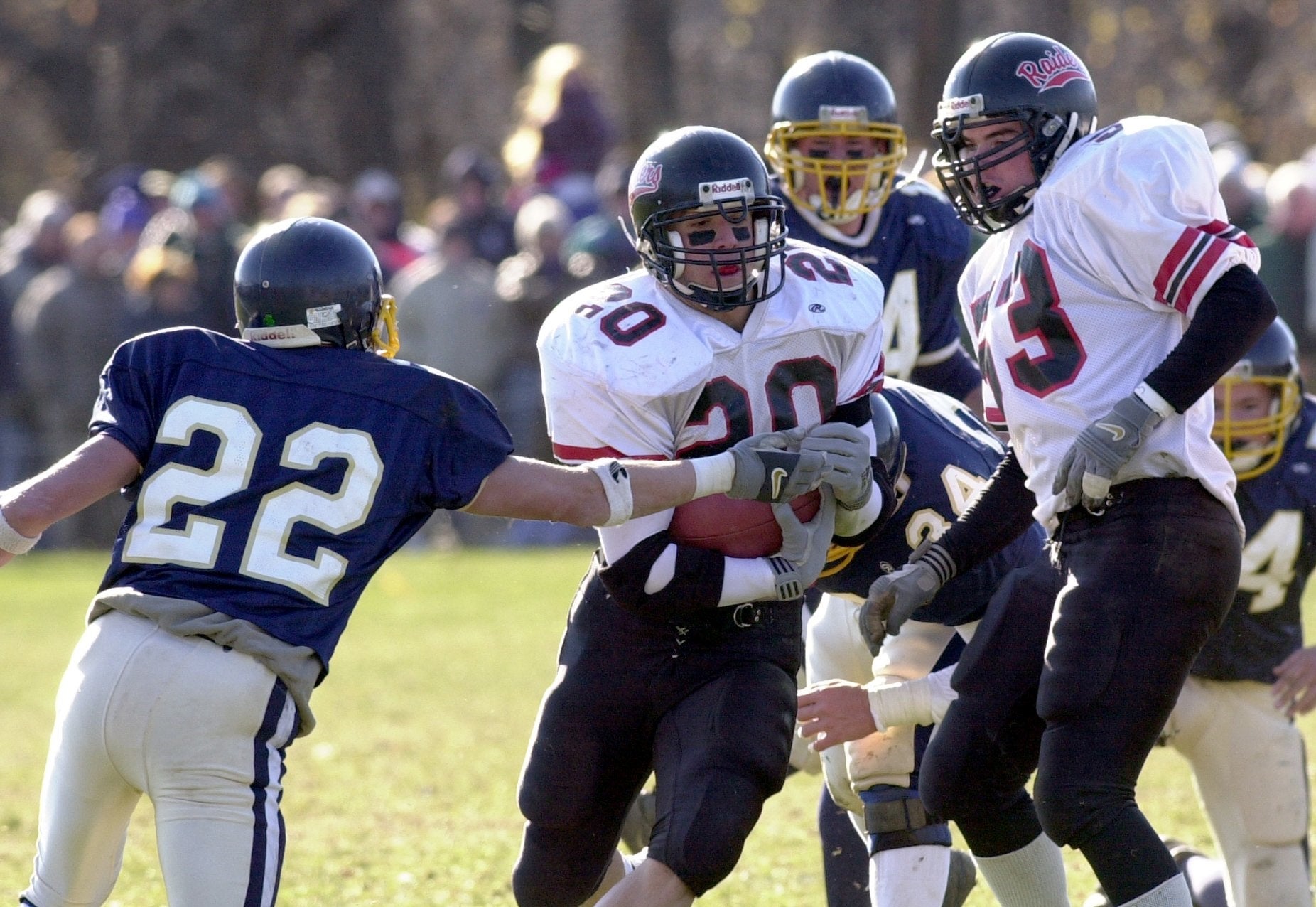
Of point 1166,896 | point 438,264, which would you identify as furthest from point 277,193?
point 1166,896

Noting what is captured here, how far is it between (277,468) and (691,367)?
32.2 inches

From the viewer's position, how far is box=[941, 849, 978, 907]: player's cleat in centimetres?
433

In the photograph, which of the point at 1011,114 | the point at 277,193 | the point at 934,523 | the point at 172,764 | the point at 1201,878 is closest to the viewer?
the point at 172,764

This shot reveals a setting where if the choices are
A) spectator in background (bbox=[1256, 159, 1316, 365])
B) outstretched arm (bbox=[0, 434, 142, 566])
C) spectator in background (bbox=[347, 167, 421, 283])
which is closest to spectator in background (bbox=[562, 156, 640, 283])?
spectator in background (bbox=[347, 167, 421, 283])

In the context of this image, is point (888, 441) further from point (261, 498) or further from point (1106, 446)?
point (261, 498)

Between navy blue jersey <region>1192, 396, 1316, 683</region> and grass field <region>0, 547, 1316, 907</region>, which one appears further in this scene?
grass field <region>0, 547, 1316, 907</region>

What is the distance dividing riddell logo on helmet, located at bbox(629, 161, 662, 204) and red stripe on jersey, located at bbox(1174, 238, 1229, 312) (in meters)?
1.06

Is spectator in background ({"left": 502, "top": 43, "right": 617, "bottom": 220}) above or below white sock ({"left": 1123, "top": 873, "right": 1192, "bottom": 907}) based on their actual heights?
above

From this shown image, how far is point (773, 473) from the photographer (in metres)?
3.70

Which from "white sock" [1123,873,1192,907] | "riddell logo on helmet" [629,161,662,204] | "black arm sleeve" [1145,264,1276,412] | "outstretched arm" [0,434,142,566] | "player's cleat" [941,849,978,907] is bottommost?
"player's cleat" [941,849,978,907]

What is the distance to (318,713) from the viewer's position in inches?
309

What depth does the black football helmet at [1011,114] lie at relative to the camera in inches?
153

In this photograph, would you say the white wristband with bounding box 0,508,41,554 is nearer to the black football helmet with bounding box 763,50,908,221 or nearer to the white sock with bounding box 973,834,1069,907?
the white sock with bounding box 973,834,1069,907

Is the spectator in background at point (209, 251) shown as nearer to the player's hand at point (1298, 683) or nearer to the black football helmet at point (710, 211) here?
the black football helmet at point (710, 211)
